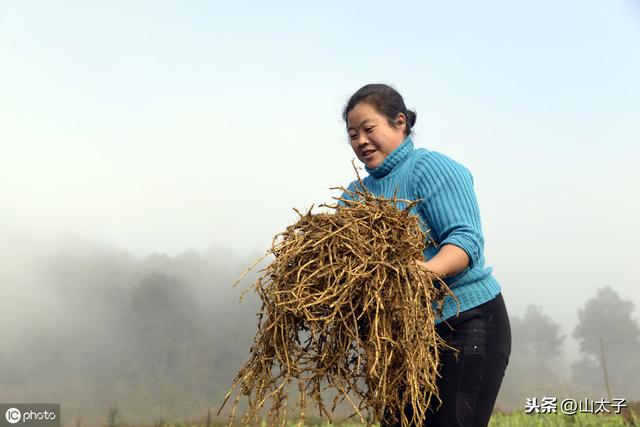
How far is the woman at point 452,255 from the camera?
→ 2.28 metres

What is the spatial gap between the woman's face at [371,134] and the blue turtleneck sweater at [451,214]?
0.15 metres

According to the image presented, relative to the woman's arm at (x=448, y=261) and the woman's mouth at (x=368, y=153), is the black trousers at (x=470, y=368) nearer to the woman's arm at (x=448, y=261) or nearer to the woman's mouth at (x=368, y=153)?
the woman's arm at (x=448, y=261)

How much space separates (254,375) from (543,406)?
26.4 feet

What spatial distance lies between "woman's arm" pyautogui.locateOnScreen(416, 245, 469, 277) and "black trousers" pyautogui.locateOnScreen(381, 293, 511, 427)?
23 centimetres

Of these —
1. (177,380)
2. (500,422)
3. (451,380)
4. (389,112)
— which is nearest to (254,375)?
(451,380)

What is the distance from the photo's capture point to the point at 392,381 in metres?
2.13

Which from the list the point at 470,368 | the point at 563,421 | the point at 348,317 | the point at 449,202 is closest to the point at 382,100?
the point at 449,202

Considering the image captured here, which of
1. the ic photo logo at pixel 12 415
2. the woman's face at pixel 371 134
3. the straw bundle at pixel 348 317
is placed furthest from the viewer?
the ic photo logo at pixel 12 415

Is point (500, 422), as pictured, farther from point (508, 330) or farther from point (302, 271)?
point (302, 271)

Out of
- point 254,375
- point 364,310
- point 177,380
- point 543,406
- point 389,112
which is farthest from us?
point 177,380

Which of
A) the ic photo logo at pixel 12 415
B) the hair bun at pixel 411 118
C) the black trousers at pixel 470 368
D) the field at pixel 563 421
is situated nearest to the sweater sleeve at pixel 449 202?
the black trousers at pixel 470 368

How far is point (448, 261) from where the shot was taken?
221 centimetres

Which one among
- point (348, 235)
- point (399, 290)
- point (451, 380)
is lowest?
point (451, 380)

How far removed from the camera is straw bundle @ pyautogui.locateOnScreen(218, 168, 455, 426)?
2068 mm
